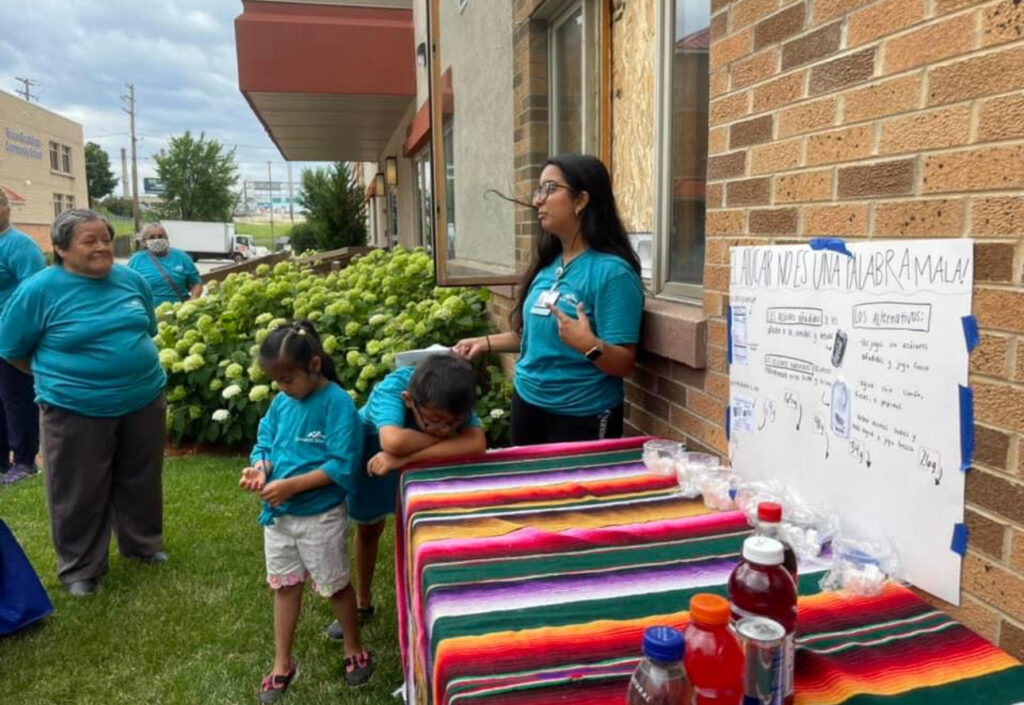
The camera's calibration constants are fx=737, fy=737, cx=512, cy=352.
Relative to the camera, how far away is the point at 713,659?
1044 mm

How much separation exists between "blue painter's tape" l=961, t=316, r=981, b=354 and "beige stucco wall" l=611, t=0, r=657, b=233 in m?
1.91

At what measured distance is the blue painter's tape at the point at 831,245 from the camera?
177cm

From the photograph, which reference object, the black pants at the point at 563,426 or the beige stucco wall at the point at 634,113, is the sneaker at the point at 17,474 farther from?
the beige stucco wall at the point at 634,113

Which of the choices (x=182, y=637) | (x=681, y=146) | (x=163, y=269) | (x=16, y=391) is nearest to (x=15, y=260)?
(x=16, y=391)

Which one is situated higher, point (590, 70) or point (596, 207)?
point (590, 70)

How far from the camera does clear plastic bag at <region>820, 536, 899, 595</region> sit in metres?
1.54

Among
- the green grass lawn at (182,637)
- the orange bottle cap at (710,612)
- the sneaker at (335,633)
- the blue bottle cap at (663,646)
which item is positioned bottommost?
the green grass lawn at (182,637)

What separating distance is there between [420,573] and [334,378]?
1.26 m

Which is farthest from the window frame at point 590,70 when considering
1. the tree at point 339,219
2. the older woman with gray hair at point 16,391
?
the tree at point 339,219

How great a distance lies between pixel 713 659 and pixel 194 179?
5980 centimetres

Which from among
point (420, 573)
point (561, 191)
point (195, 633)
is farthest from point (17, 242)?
point (420, 573)

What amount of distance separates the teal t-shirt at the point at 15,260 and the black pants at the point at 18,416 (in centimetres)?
61

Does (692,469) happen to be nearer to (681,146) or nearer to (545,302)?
(545,302)

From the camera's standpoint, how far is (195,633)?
10.7 feet
